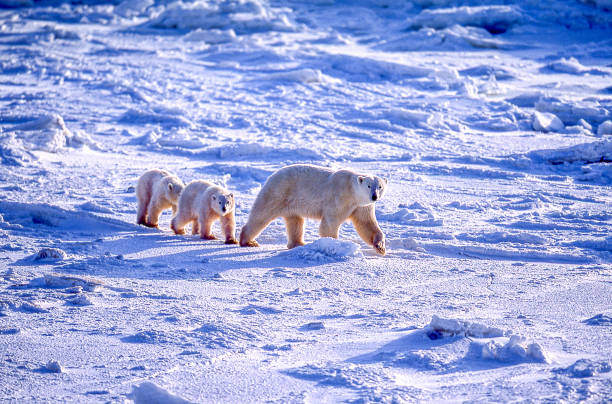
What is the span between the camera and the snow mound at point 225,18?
27.7m

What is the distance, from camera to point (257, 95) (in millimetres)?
16172

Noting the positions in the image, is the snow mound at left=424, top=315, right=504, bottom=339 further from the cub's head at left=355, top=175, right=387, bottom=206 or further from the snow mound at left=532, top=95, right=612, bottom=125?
the snow mound at left=532, top=95, right=612, bottom=125

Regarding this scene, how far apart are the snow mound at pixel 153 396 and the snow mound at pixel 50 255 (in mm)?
2927

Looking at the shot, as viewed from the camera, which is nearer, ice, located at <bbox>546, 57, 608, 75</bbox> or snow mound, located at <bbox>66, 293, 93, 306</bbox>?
snow mound, located at <bbox>66, 293, 93, 306</bbox>

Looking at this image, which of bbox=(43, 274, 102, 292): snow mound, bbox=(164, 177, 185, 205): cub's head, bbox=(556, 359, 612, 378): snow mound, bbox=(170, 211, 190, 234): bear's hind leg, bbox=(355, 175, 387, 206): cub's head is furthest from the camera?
bbox=(164, 177, 185, 205): cub's head

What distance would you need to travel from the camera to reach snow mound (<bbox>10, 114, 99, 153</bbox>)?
11141mm

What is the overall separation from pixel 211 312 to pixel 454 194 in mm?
5328

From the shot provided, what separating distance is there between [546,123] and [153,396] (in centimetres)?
1144

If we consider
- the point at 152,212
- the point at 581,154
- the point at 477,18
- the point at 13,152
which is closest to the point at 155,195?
the point at 152,212

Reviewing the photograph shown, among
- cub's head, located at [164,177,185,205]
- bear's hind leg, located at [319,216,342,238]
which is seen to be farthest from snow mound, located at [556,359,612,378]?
cub's head, located at [164,177,185,205]

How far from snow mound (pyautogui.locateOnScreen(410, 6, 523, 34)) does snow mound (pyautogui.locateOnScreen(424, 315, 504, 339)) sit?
22.8 m

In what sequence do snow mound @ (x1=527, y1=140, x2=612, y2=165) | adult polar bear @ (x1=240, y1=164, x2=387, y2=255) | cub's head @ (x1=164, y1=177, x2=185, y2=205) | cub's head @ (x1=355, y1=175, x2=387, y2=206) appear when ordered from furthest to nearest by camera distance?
snow mound @ (x1=527, y1=140, x2=612, y2=165) < cub's head @ (x1=164, y1=177, x2=185, y2=205) < adult polar bear @ (x1=240, y1=164, x2=387, y2=255) < cub's head @ (x1=355, y1=175, x2=387, y2=206)

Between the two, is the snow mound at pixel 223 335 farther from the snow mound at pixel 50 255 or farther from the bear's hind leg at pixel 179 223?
the bear's hind leg at pixel 179 223

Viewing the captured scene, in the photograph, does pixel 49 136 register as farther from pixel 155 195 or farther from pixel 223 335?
pixel 223 335
